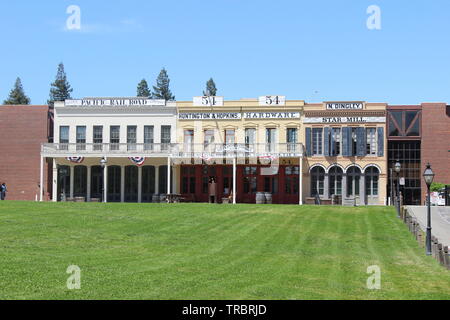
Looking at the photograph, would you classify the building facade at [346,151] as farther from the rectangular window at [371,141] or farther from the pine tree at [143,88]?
the pine tree at [143,88]

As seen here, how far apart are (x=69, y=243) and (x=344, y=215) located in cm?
1625

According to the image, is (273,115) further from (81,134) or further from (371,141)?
(81,134)

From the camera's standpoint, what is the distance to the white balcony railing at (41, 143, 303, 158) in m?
43.5

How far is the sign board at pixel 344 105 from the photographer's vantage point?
145 ft

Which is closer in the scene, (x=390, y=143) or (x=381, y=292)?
(x=381, y=292)

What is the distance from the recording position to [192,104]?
152 feet

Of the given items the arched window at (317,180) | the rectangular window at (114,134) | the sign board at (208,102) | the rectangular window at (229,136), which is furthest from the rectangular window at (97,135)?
the arched window at (317,180)

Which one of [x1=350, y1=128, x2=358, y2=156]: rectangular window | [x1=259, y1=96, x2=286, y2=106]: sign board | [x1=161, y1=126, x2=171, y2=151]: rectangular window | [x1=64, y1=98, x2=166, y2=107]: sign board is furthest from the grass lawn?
[x1=64, y1=98, x2=166, y2=107]: sign board

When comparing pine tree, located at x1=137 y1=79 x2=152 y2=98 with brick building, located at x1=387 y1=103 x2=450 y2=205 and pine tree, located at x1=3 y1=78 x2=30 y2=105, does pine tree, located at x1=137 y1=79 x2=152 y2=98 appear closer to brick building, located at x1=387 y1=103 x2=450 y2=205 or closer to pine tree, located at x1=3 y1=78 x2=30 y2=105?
pine tree, located at x1=3 y1=78 x2=30 y2=105

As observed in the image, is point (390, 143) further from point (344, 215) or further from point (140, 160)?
point (140, 160)

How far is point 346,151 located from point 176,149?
39.3 feet

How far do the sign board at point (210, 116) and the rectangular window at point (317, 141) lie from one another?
5.53 metres
